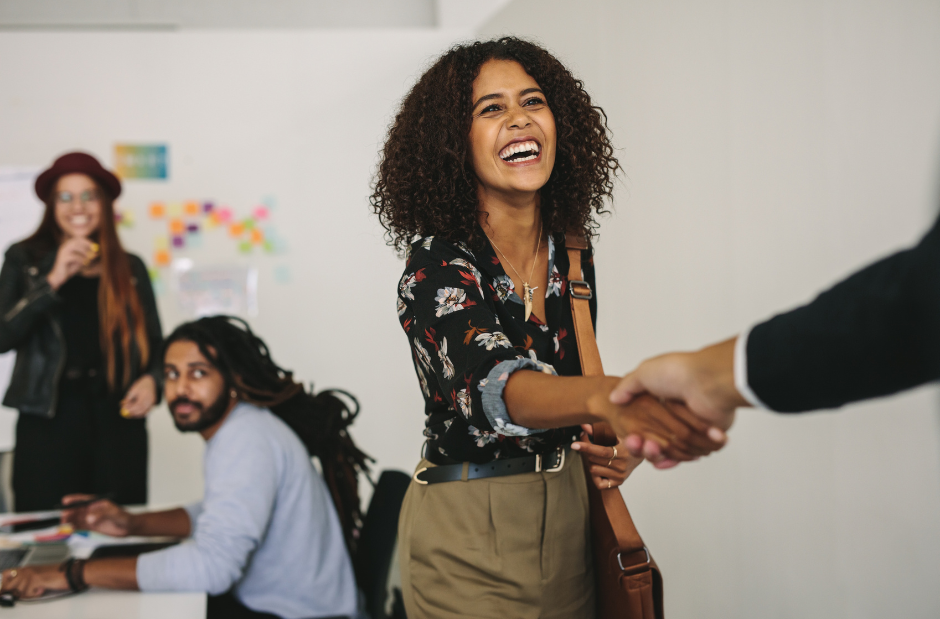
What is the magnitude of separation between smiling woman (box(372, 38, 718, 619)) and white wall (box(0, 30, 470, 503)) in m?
2.88

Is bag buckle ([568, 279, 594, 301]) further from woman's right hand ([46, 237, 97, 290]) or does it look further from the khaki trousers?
woman's right hand ([46, 237, 97, 290])

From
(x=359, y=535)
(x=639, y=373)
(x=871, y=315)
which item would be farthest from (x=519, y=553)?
(x=359, y=535)

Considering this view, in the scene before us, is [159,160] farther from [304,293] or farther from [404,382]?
[404,382]

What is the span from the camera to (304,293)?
13.9 feet

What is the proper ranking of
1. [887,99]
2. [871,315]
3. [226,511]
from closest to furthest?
[871,315]
[887,99]
[226,511]

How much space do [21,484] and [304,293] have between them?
73.5 inches

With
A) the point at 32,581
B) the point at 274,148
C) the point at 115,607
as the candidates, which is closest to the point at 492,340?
the point at 115,607

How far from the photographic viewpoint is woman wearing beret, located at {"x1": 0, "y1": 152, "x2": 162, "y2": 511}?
106 inches

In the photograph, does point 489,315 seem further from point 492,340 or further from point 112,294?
point 112,294

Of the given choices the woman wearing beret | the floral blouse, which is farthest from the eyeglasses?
the floral blouse

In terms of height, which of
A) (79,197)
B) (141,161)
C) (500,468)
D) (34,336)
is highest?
(141,161)

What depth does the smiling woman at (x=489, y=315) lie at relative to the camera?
1146mm

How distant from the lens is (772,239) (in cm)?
201

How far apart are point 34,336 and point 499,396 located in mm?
2538
